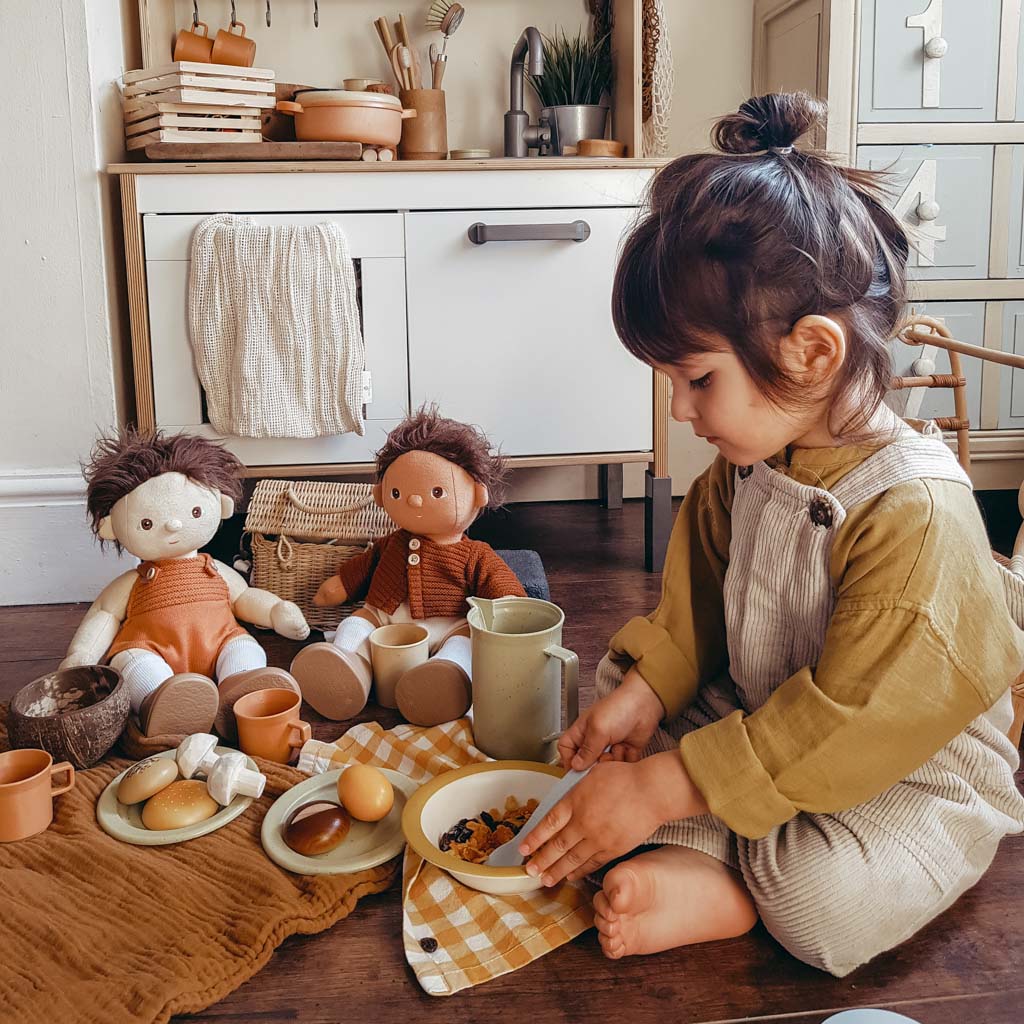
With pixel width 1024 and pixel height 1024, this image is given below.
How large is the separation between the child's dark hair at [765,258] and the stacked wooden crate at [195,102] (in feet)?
3.55

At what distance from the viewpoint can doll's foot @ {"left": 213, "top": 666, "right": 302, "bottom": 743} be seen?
1184 millimetres

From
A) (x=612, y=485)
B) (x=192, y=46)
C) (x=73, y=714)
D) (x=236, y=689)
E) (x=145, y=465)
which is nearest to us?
(x=73, y=714)

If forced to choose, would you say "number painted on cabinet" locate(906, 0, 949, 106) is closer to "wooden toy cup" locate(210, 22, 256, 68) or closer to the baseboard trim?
"wooden toy cup" locate(210, 22, 256, 68)

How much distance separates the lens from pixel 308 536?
1.58 m

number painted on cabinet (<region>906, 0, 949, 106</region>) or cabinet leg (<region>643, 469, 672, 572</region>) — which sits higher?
number painted on cabinet (<region>906, 0, 949, 106</region>)

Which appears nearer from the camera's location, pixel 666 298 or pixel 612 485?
pixel 666 298

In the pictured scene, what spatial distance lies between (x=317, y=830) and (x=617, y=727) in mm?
282

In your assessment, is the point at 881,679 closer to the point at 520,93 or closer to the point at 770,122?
the point at 770,122

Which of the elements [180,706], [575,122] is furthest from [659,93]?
[180,706]

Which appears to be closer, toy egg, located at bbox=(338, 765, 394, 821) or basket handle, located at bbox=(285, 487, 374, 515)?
toy egg, located at bbox=(338, 765, 394, 821)

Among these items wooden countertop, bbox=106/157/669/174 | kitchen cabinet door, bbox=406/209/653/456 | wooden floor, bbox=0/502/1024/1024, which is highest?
wooden countertop, bbox=106/157/669/174

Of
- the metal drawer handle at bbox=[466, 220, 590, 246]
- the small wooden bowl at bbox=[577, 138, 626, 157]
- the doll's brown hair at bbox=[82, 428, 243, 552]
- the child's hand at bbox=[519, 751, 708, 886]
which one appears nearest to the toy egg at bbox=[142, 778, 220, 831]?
the child's hand at bbox=[519, 751, 708, 886]

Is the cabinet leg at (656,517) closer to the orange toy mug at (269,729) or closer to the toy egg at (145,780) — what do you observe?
the orange toy mug at (269,729)

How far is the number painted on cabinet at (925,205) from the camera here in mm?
1853
